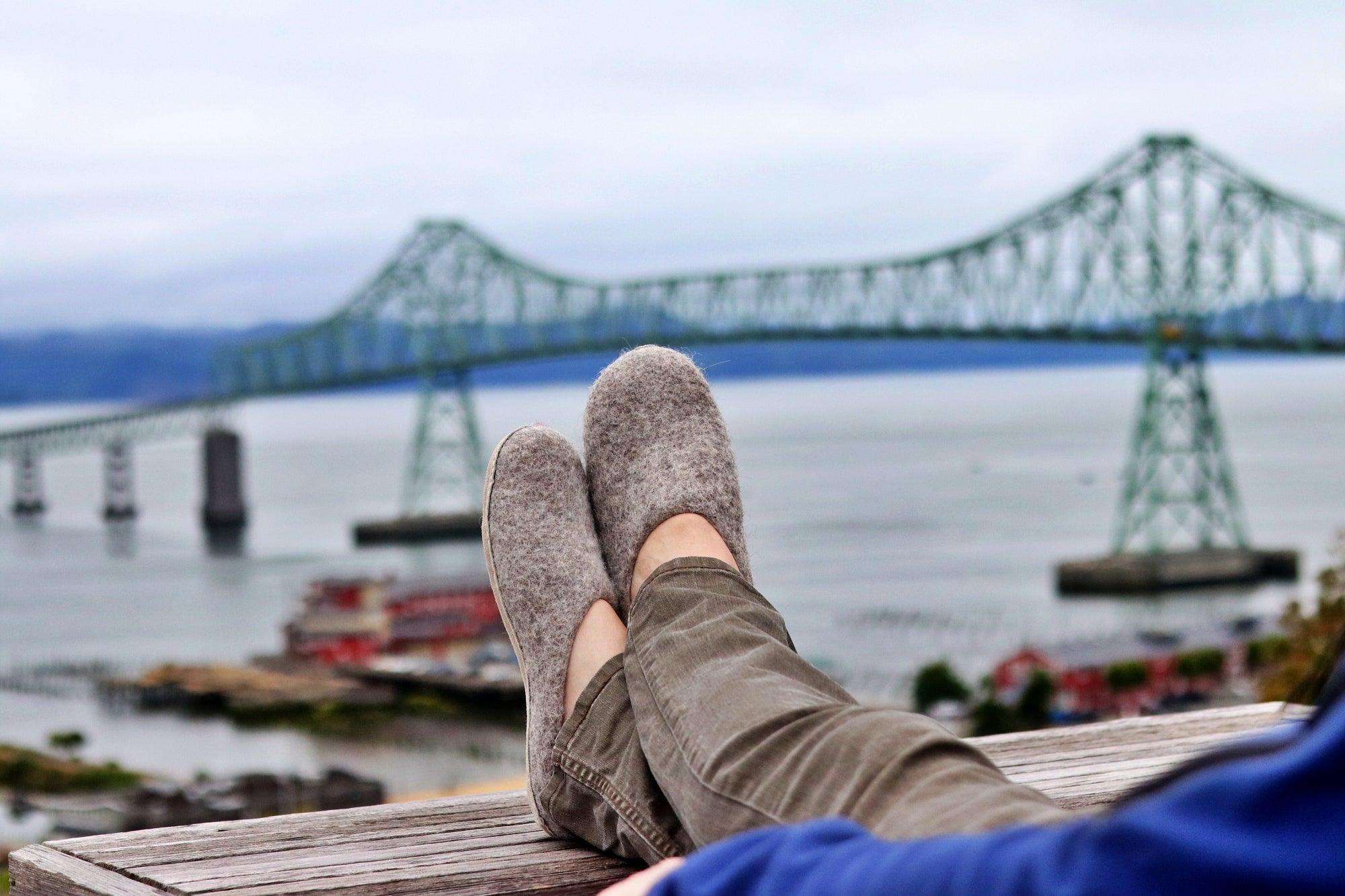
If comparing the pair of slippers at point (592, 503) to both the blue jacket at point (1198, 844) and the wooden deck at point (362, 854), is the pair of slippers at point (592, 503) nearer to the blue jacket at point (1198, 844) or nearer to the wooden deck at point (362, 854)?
the wooden deck at point (362, 854)

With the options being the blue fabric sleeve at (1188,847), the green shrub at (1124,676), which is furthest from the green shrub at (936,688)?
the blue fabric sleeve at (1188,847)

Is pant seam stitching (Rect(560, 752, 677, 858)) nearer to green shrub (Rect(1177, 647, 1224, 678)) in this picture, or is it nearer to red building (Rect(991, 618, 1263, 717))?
red building (Rect(991, 618, 1263, 717))

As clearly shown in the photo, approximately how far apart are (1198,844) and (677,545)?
3.13 feet

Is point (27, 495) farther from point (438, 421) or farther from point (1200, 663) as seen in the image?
point (1200, 663)

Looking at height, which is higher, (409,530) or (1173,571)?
(1173,571)

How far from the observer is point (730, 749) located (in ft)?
2.97

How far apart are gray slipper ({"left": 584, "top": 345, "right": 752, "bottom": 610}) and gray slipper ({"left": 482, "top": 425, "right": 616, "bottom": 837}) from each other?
0.09 feet

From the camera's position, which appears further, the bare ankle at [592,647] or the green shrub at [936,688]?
the green shrub at [936,688]

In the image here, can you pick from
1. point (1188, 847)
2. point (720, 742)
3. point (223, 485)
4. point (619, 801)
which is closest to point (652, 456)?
point (619, 801)

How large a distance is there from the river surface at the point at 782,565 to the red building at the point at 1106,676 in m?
1.60

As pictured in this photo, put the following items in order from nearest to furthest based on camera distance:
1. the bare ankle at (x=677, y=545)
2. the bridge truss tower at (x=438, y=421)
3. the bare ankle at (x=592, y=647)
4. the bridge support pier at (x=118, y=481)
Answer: the bare ankle at (x=592, y=647) < the bare ankle at (x=677, y=545) < the bridge truss tower at (x=438, y=421) < the bridge support pier at (x=118, y=481)

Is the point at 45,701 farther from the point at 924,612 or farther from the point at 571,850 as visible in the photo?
the point at 571,850

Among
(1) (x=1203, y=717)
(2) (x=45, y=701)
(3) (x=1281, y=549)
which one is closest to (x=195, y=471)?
(2) (x=45, y=701)

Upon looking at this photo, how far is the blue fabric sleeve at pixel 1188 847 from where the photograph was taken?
16.4 inches
